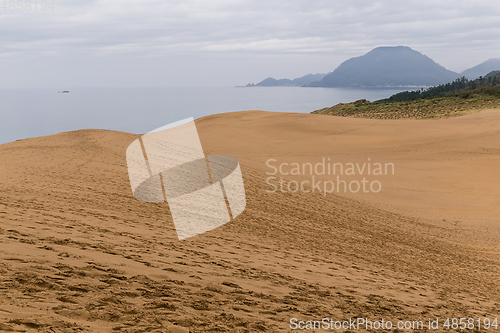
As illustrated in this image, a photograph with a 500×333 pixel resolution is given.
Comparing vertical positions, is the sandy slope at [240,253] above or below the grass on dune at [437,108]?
below

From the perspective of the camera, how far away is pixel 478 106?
33875 mm

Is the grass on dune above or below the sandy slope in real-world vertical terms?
above

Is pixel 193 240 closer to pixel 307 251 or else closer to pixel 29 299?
pixel 307 251

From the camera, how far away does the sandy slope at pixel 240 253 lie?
154 inches

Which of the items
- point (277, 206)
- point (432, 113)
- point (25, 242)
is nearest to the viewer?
point (25, 242)

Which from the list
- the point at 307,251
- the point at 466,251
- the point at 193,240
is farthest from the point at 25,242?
the point at 466,251

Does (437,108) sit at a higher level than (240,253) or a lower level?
higher

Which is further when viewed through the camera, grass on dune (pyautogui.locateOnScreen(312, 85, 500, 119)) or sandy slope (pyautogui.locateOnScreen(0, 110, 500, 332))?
grass on dune (pyautogui.locateOnScreen(312, 85, 500, 119))

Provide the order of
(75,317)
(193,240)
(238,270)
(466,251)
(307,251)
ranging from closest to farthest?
(75,317) → (238,270) → (193,240) → (307,251) → (466,251)

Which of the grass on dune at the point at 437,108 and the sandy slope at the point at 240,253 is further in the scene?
the grass on dune at the point at 437,108

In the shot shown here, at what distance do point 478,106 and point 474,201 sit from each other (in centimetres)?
2630

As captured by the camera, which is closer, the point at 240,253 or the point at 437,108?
the point at 240,253

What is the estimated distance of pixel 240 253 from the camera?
6.42m

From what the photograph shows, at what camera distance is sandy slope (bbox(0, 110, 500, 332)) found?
12.8ft
